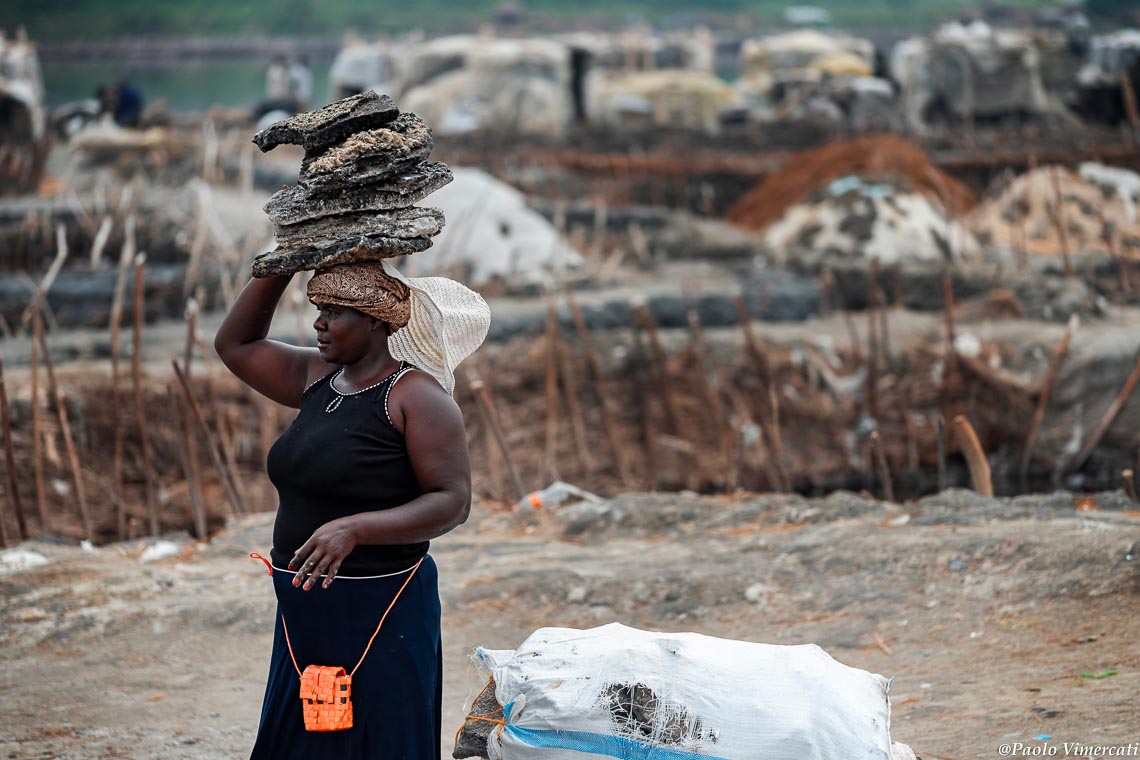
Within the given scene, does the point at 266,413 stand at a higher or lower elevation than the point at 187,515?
higher

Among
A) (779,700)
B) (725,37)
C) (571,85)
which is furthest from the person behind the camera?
(725,37)

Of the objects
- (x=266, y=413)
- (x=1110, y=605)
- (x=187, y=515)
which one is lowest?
(x=187, y=515)

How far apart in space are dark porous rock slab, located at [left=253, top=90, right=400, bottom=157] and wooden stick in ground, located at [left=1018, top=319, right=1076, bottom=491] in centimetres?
710

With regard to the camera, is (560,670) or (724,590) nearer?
(560,670)

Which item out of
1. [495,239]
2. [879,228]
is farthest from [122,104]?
[879,228]

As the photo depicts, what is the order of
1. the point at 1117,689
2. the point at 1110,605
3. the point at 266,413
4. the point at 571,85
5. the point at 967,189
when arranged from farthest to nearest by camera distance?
the point at 571,85 < the point at 967,189 < the point at 266,413 < the point at 1110,605 < the point at 1117,689

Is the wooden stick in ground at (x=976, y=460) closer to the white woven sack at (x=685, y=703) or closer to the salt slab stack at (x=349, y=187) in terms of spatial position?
the white woven sack at (x=685, y=703)

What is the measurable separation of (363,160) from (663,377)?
6664mm

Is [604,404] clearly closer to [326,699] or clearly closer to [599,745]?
[599,745]

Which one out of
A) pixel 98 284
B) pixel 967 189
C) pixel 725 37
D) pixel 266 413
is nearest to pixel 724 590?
pixel 266 413

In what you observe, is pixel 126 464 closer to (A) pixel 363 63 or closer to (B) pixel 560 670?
(B) pixel 560 670

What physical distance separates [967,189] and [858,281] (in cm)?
485

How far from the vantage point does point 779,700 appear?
8.29 feet

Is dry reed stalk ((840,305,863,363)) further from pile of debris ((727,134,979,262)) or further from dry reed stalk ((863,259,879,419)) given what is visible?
pile of debris ((727,134,979,262))
